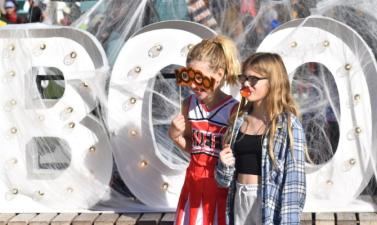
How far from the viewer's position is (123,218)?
4422 mm

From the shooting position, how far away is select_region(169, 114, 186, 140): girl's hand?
3643 mm

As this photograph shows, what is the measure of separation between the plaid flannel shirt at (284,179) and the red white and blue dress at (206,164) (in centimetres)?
43

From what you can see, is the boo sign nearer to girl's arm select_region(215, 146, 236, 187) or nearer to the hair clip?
the hair clip

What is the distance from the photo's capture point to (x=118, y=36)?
4.50 metres

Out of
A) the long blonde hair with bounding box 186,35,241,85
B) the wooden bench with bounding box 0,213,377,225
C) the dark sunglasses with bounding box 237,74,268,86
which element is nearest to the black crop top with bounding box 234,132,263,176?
the dark sunglasses with bounding box 237,74,268,86

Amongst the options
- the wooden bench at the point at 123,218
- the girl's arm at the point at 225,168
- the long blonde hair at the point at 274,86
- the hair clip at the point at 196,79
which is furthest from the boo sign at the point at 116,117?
the girl's arm at the point at 225,168

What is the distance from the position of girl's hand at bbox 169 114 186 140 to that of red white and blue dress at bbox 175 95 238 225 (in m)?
0.05

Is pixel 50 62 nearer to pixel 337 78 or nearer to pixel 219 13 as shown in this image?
pixel 219 13

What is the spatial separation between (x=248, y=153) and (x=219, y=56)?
0.52 meters

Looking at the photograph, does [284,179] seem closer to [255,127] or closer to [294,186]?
[294,186]

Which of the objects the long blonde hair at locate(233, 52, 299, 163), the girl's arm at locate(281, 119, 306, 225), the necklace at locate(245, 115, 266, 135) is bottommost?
the girl's arm at locate(281, 119, 306, 225)

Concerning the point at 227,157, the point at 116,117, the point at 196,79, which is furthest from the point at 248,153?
the point at 116,117

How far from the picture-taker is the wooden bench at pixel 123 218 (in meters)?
4.19

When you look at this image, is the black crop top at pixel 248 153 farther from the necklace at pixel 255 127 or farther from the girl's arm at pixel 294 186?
the girl's arm at pixel 294 186
